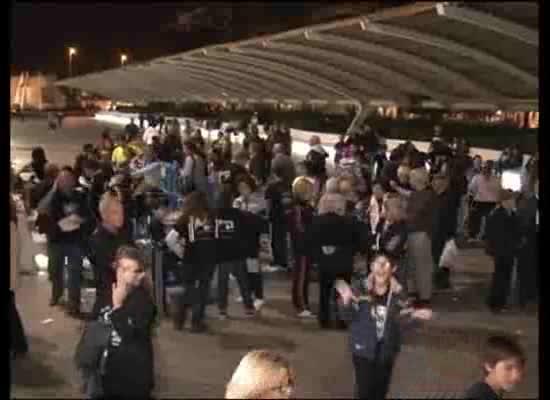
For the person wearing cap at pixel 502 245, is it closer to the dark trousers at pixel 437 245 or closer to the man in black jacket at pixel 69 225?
the dark trousers at pixel 437 245

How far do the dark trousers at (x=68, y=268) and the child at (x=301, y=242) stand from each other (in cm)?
171

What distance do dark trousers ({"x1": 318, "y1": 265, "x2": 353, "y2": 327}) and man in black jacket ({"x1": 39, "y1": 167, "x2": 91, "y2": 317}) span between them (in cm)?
176

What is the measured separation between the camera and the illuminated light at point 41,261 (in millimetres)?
6793

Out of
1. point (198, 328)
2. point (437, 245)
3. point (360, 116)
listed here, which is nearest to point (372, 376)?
point (198, 328)

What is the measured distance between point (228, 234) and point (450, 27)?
2.64 metres

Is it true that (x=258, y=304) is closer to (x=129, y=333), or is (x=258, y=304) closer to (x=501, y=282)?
(x=501, y=282)

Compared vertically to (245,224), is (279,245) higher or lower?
lower

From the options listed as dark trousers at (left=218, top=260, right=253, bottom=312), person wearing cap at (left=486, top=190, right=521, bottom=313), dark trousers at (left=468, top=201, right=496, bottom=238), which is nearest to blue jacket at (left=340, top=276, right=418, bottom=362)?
dark trousers at (left=218, top=260, right=253, bottom=312)

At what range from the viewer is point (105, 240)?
5.79 metres

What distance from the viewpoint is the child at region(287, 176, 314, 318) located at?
277 inches

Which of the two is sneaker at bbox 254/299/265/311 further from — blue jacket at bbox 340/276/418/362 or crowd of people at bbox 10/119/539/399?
blue jacket at bbox 340/276/418/362

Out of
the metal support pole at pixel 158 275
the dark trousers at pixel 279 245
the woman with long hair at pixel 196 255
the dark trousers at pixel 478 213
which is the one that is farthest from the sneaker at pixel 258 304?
the dark trousers at pixel 478 213

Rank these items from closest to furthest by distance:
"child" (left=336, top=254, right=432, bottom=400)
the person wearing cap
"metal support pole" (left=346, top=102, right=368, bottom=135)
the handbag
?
the handbag < "child" (left=336, top=254, right=432, bottom=400) < the person wearing cap < "metal support pole" (left=346, top=102, right=368, bottom=135)

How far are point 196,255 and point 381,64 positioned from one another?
5596mm
